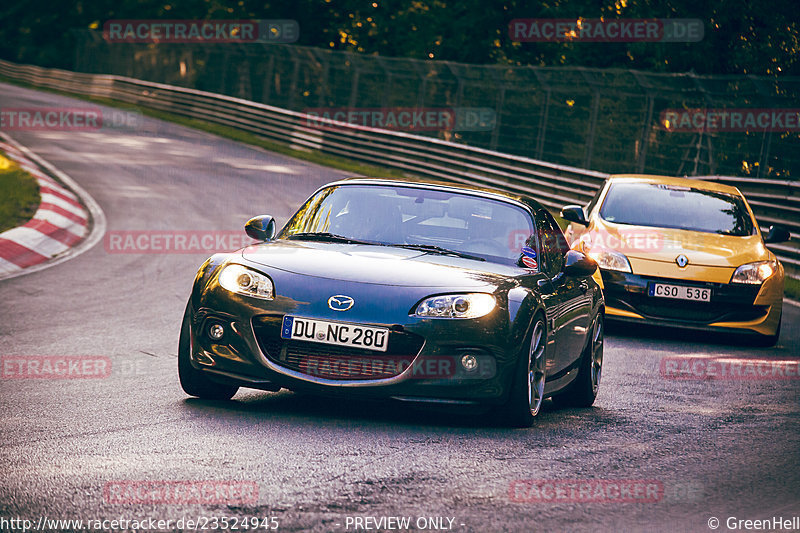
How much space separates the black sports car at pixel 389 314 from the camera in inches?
249

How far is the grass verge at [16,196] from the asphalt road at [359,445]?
15.0ft

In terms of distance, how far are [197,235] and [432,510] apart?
13406 millimetres

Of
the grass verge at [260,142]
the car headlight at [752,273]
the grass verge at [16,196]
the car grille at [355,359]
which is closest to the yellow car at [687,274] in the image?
the car headlight at [752,273]

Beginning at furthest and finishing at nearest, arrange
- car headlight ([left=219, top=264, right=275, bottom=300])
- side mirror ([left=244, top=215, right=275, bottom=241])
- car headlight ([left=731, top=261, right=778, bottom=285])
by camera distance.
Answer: car headlight ([left=731, top=261, right=778, bottom=285]), side mirror ([left=244, top=215, right=275, bottom=241]), car headlight ([left=219, top=264, right=275, bottom=300])

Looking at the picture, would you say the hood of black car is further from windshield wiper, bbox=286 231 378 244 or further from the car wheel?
the car wheel

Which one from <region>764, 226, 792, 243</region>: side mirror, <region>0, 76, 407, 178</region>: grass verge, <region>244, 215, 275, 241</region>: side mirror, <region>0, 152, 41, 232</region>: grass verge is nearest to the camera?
<region>244, 215, 275, 241</region>: side mirror

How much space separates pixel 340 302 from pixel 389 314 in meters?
0.26

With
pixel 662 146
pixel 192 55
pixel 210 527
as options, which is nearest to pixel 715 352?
pixel 210 527

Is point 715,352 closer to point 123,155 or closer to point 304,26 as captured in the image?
point 123,155

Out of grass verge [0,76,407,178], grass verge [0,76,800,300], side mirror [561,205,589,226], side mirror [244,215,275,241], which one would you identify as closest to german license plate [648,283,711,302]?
side mirror [561,205,589,226]

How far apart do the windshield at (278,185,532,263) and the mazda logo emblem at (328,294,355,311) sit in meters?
0.98

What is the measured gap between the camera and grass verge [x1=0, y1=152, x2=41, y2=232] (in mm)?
15773

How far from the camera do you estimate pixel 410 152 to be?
30141mm

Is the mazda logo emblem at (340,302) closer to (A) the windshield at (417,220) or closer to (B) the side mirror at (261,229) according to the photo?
(A) the windshield at (417,220)
